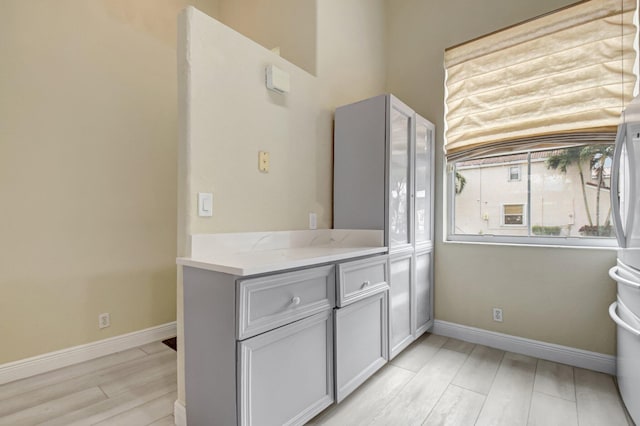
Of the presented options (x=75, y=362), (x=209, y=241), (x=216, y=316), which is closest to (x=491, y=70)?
(x=209, y=241)

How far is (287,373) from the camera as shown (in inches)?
57.9

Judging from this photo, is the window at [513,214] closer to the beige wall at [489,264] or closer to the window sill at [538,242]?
the window sill at [538,242]

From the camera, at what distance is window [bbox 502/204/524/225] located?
8.68ft

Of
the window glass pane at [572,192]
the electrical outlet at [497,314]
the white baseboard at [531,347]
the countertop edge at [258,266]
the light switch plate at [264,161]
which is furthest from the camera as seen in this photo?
the electrical outlet at [497,314]

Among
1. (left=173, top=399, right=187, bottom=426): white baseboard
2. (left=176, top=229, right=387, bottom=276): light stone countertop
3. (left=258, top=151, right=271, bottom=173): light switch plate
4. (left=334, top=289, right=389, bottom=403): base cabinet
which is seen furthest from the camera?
(left=258, top=151, right=271, bottom=173): light switch plate

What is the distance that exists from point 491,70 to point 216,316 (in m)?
2.91

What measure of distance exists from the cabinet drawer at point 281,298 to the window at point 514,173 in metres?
1.95

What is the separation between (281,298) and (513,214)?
2.26 metres

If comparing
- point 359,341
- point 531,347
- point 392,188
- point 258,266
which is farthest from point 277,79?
point 531,347

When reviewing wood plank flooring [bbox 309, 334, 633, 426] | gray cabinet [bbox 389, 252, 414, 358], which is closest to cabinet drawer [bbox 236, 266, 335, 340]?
wood plank flooring [bbox 309, 334, 633, 426]

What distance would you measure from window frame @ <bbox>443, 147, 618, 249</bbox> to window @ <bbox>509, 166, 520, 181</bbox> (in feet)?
0.23

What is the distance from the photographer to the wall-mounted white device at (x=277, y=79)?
2.02 metres

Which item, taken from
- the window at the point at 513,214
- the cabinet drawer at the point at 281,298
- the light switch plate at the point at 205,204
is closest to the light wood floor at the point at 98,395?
the cabinet drawer at the point at 281,298

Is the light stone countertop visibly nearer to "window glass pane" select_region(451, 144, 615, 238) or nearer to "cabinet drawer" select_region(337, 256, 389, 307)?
"cabinet drawer" select_region(337, 256, 389, 307)
